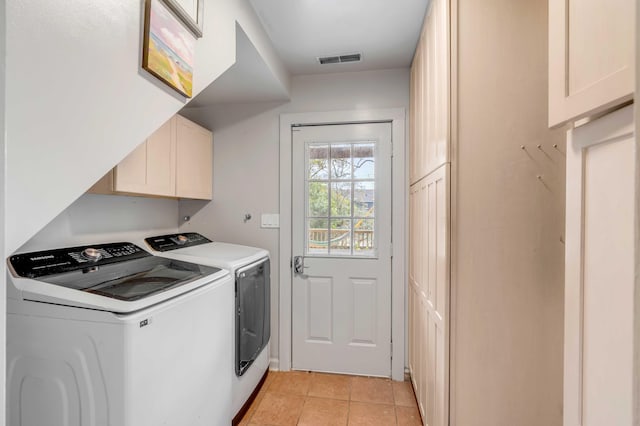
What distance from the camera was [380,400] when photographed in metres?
2.08

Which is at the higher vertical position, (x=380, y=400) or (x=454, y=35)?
(x=454, y=35)

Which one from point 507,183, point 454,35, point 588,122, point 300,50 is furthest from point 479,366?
point 300,50

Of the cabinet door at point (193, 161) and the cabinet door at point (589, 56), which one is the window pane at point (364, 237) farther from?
the cabinet door at point (589, 56)

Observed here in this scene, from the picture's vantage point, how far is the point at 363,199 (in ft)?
7.88

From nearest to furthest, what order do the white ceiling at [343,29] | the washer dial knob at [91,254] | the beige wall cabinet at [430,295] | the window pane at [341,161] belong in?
the beige wall cabinet at [430,295] < the washer dial knob at [91,254] < the white ceiling at [343,29] < the window pane at [341,161]

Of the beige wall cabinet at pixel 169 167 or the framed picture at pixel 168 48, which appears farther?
the beige wall cabinet at pixel 169 167

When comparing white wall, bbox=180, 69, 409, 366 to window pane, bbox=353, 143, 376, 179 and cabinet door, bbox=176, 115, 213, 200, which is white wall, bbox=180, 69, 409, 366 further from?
window pane, bbox=353, 143, 376, 179

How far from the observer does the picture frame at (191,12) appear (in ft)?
3.53

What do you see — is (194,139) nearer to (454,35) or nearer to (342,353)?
(454,35)

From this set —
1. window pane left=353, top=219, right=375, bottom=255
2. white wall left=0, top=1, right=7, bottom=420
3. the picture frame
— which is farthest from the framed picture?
window pane left=353, top=219, right=375, bottom=255

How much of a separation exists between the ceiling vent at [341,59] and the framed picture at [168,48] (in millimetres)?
1242

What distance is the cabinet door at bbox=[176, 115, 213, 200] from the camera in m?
2.11

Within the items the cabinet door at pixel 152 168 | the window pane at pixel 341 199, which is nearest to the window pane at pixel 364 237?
the window pane at pixel 341 199

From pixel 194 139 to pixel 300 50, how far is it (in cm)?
105
